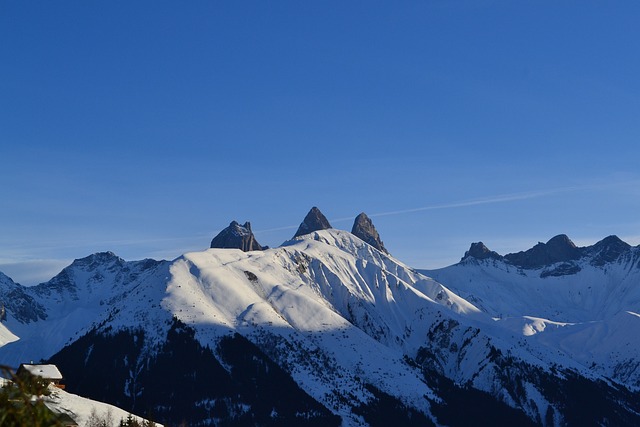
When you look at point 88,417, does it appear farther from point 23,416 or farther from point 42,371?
point 23,416

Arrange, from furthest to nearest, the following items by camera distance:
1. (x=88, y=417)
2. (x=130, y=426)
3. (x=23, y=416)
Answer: (x=88, y=417), (x=130, y=426), (x=23, y=416)

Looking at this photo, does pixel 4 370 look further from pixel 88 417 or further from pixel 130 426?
pixel 88 417

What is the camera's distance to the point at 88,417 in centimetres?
18162

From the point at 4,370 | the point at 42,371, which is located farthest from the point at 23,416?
the point at 42,371

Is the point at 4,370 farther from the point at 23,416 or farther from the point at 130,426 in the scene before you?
the point at 130,426

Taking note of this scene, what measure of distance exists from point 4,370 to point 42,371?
17609 centimetres

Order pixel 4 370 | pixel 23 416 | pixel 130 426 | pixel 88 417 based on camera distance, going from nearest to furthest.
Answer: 1. pixel 4 370
2. pixel 23 416
3. pixel 130 426
4. pixel 88 417

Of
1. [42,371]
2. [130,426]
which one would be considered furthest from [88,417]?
[130,426]

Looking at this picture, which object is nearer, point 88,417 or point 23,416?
point 23,416

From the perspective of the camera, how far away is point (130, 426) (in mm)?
140125

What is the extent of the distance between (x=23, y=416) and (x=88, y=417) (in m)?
159

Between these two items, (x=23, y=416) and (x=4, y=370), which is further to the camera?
(x=23, y=416)

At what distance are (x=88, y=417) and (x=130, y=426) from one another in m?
44.9

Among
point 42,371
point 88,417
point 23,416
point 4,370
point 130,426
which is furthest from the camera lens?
point 42,371
